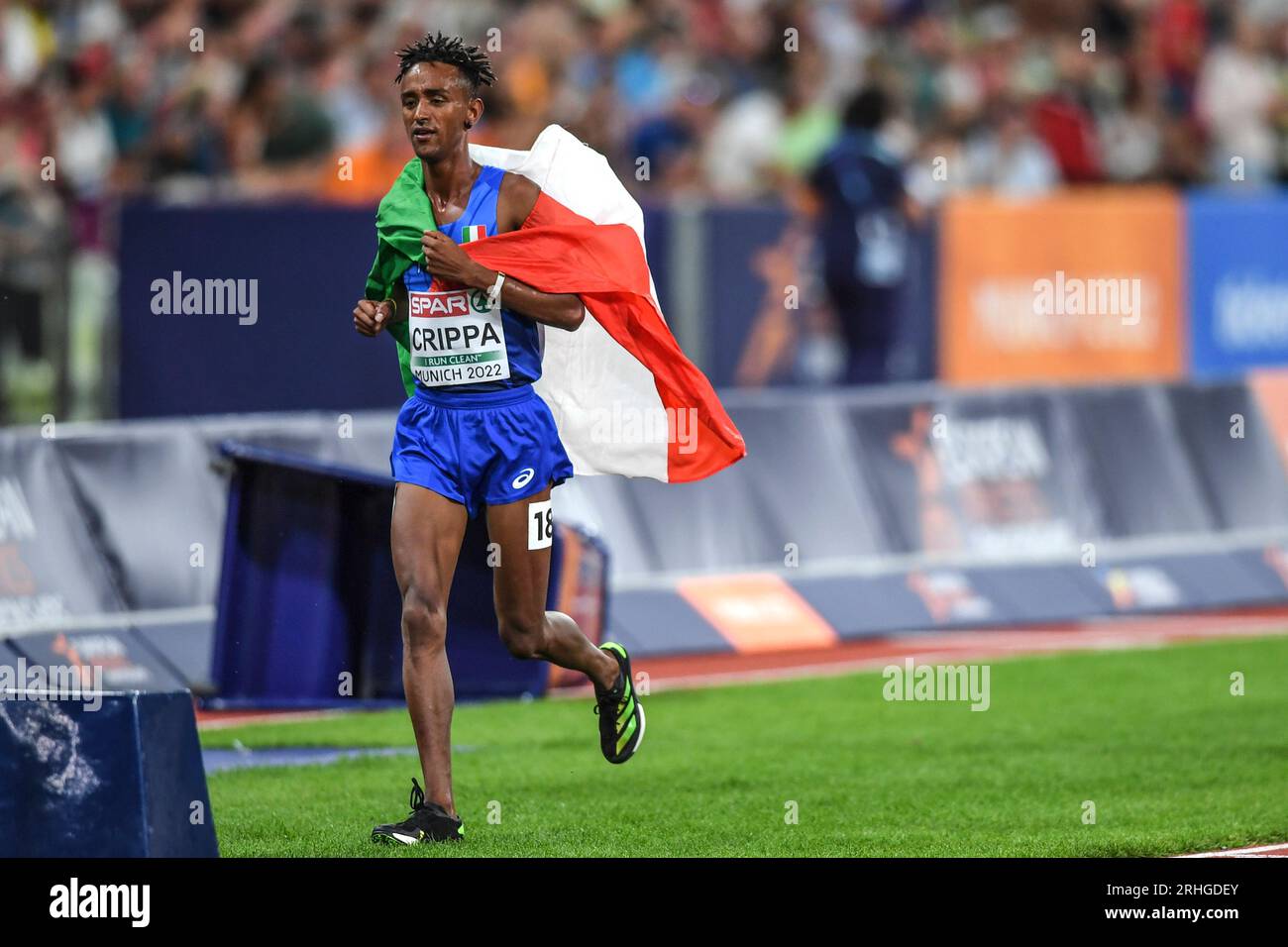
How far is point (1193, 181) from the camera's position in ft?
78.5

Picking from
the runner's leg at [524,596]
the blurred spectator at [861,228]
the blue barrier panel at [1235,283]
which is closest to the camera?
the runner's leg at [524,596]

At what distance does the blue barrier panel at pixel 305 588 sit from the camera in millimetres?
11758

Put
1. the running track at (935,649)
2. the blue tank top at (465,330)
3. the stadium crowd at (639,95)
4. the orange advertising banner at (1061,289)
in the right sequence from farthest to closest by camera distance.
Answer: the orange advertising banner at (1061,289) < the stadium crowd at (639,95) < the running track at (935,649) < the blue tank top at (465,330)

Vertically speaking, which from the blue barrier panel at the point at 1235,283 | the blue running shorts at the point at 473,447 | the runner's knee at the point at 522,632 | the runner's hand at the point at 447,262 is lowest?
the runner's knee at the point at 522,632

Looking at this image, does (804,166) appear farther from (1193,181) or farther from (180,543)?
(180,543)

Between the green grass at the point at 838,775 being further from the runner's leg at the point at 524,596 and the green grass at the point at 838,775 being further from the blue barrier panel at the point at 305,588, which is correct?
the runner's leg at the point at 524,596

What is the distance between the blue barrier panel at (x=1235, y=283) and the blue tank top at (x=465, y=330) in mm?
12546

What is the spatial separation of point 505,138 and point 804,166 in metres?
3.36

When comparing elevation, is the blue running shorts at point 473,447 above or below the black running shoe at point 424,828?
above

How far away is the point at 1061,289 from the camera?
20094 millimetres

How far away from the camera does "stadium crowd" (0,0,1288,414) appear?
1770 cm

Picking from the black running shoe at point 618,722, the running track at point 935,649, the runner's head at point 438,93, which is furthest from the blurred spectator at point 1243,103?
Result: the runner's head at point 438,93

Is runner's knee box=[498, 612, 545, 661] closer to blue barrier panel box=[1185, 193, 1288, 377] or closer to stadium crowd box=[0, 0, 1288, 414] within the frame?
stadium crowd box=[0, 0, 1288, 414]
